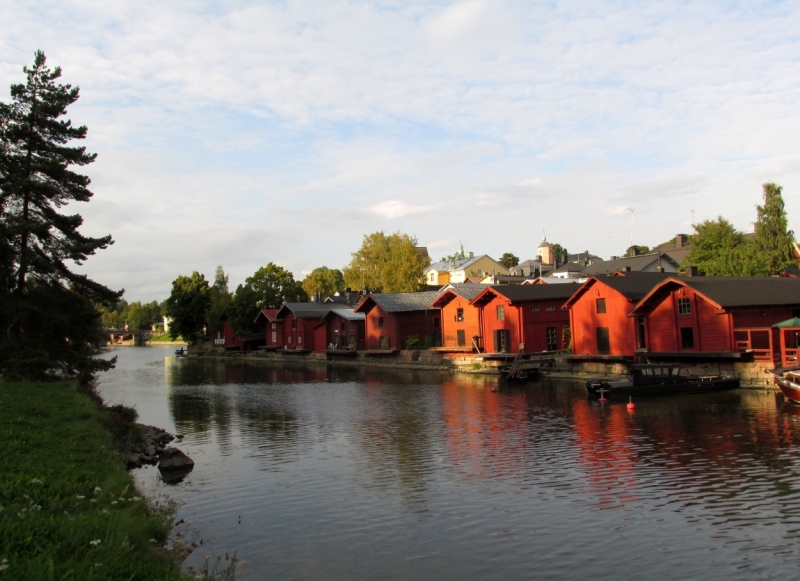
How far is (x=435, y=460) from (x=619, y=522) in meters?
8.61

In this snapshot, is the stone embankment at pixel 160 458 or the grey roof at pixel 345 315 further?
the grey roof at pixel 345 315

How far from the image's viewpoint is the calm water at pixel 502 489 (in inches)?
560

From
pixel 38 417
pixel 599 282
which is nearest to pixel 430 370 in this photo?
pixel 599 282

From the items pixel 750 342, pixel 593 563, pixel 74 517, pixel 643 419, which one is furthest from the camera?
pixel 750 342

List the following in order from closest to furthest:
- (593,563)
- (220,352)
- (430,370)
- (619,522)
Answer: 1. (593,563)
2. (619,522)
3. (430,370)
4. (220,352)

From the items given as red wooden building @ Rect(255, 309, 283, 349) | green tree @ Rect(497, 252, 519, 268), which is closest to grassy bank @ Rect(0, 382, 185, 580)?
red wooden building @ Rect(255, 309, 283, 349)

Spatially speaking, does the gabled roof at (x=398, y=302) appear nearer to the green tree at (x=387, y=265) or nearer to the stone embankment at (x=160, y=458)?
the green tree at (x=387, y=265)

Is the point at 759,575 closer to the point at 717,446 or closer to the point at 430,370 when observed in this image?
the point at 717,446

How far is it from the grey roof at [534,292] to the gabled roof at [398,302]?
539 inches

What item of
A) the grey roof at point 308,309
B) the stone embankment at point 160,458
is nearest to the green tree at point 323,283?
the grey roof at point 308,309

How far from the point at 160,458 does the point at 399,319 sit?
5136 cm

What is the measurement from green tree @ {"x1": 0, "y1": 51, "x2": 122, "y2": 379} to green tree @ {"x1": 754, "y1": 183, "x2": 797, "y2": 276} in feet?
197

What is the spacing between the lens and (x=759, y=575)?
1298 centimetres

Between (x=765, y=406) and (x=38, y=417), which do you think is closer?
(x=38, y=417)
